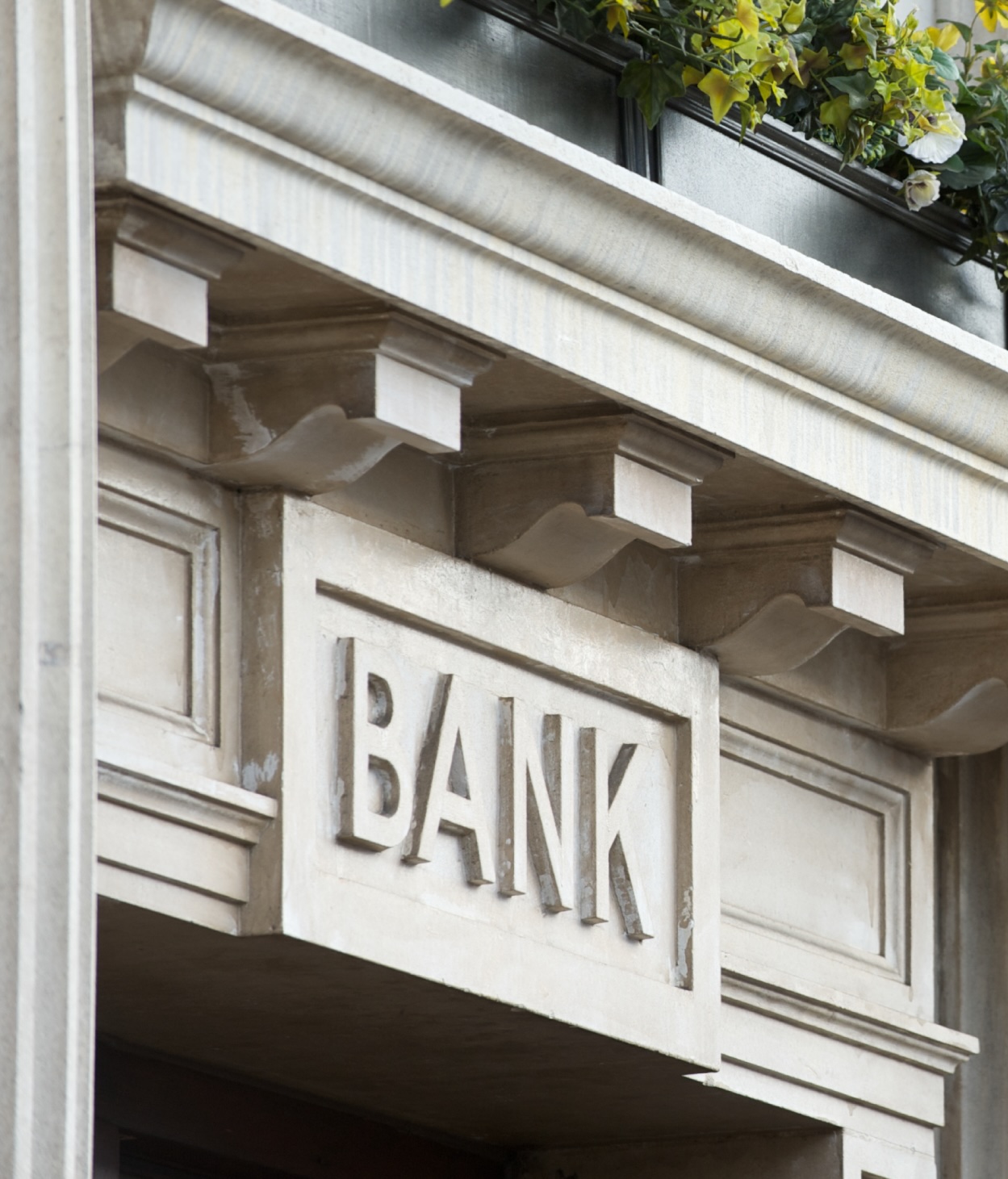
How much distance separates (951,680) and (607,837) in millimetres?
1016

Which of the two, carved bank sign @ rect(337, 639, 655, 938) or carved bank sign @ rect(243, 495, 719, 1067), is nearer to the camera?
carved bank sign @ rect(243, 495, 719, 1067)

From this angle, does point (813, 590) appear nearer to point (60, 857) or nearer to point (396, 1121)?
point (396, 1121)

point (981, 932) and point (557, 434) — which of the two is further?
point (981, 932)

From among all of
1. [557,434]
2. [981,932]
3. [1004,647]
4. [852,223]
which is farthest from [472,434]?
[981,932]

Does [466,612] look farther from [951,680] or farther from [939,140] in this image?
[951,680]

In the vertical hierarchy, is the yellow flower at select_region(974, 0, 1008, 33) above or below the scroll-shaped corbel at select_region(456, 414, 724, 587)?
above

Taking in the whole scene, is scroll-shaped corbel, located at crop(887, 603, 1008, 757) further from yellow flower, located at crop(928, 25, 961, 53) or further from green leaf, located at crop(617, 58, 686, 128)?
green leaf, located at crop(617, 58, 686, 128)

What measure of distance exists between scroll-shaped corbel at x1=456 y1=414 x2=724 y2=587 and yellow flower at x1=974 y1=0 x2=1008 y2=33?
1.14 m

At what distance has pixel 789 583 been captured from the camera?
5.36 meters

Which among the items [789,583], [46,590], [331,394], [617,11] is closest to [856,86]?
[617,11]

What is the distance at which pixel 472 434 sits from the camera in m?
4.96

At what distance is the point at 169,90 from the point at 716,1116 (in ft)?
8.14

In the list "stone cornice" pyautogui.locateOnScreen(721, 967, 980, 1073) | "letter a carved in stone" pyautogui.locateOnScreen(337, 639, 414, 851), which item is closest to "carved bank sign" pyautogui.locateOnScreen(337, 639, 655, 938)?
"letter a carved in stone" pyautogui.locateOnScreen(337, 639, 414, 851)

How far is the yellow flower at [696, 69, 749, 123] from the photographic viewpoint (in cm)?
486
